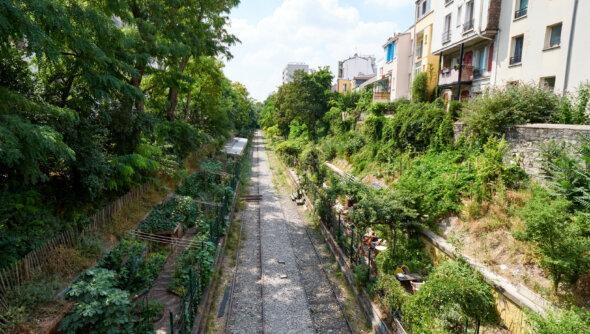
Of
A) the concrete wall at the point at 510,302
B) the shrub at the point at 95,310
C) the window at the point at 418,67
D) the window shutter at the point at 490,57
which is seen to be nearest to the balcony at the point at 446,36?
the window shutter at the point at 490,57

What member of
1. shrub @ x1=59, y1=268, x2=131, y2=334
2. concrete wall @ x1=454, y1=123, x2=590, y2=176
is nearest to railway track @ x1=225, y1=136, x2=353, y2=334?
shrub @ x1=59, y1=268, x2=131, y2=334

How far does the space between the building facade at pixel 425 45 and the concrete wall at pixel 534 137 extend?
1316cm

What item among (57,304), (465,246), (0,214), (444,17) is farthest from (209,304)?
(444,17)

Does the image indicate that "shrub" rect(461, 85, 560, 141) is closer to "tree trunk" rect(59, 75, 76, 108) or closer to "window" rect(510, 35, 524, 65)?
"window" rect(510, 35, 524, 65)

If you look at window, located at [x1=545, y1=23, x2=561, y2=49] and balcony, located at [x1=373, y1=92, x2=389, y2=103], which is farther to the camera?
balcony, located at [x1=373, y1=92, x2=389, y2=103]

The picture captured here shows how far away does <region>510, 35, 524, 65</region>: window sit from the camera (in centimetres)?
1623

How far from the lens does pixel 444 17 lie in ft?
73.0

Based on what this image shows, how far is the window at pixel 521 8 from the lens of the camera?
52.1 ft

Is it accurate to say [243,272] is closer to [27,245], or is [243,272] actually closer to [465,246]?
[27,245]

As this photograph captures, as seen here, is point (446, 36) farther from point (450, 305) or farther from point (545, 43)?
point (450, 305)

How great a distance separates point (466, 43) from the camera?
65.3ft

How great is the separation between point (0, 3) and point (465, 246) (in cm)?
1237

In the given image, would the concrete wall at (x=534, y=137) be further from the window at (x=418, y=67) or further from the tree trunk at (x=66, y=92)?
the window at (x=418, y=67)

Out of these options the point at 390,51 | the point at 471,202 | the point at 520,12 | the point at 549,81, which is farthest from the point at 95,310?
the point at 390,51
